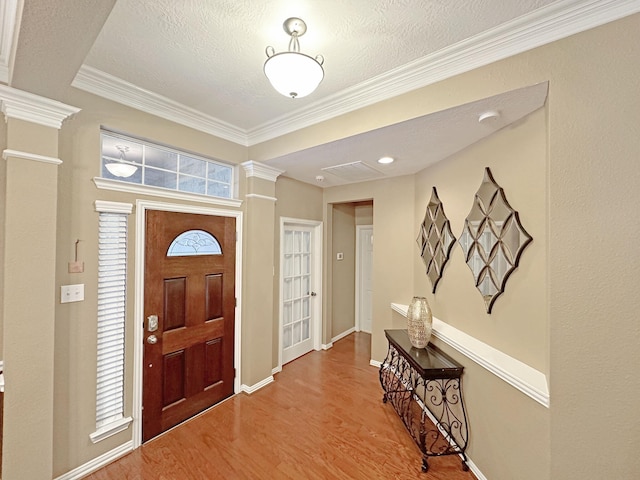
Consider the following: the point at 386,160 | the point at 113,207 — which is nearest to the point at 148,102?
the point at 113,207

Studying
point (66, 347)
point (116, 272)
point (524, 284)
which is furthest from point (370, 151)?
point (66, 347)

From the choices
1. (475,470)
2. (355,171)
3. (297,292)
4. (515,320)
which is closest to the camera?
(515,320)

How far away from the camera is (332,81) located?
6.60 ft

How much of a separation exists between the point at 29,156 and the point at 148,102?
0.94 metres

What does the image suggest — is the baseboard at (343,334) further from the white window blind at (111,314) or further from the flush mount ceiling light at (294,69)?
the flush mount ceiling light at (294,69)

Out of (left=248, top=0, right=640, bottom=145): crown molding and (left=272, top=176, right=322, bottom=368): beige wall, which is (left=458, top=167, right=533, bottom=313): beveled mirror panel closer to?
(left=248, top=0, right=640, bottom=145): crown molding

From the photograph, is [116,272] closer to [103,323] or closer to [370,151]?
[103,323]

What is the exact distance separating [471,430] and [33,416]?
293 cm

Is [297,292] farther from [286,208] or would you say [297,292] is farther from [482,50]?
[482,50]

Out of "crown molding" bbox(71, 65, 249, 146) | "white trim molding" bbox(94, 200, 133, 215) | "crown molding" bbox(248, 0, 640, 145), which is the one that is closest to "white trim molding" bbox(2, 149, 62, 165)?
"white trim molding" bbox(94, 200, 133, 215)

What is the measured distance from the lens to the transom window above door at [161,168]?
7.08 ft

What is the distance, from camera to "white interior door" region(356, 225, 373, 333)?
5.07 meters

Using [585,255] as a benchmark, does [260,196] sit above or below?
above

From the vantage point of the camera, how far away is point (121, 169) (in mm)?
2186
